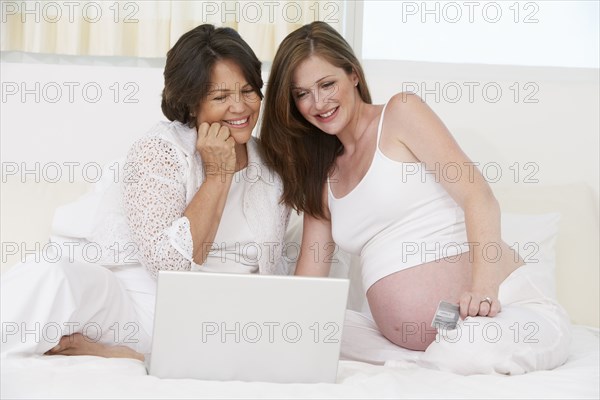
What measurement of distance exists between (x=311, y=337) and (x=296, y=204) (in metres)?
0.69

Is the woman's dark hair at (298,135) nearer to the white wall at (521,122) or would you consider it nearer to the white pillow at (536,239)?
the white pillow at (536,239)

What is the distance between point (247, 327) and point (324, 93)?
0.73 m

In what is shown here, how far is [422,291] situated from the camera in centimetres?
189

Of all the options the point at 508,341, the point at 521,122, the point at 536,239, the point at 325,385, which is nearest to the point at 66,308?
the point at 325,385

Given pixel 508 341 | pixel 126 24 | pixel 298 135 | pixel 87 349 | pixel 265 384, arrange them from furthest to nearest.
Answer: pixel 126 24
pixel 298 135
pixel 87 349
pixel 508 341
pixel 265 384

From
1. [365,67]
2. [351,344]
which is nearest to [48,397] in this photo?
[351,344]

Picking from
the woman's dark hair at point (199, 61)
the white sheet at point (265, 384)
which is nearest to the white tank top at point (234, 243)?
the woman's dark hair at point (199, 61)

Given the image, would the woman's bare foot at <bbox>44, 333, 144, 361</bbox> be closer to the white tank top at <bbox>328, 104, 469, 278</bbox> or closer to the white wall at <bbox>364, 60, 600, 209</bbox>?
the white tank top at <bbox>328, 104, 469, 278</bbox>

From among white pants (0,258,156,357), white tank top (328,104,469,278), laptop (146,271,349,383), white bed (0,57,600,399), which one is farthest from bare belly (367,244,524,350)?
white pants (0,258,156,357)

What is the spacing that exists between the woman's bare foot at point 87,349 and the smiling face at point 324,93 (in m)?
0.71

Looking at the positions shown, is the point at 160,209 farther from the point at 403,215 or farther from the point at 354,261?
the point at 354,261

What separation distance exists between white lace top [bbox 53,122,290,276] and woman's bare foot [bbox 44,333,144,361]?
8.5 inches

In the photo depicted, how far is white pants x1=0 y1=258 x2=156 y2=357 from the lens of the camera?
1601mm

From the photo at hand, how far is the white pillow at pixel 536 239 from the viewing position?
2.31 metres
